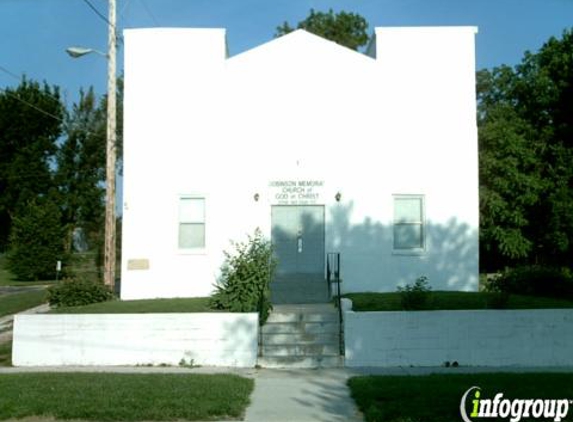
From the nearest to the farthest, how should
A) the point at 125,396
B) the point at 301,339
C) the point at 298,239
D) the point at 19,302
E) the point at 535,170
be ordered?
the point at 125,396 → the point at 301,339 → the point at 298,239 → the point at 19,302 → the point at 535,170

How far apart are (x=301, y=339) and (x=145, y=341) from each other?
10.1 feet

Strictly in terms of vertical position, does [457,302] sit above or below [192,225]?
below

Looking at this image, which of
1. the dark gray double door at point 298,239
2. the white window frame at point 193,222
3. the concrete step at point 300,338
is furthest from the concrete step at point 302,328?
the white window frame at point 193,222

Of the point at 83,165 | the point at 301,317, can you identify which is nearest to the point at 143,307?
the point at 301,317

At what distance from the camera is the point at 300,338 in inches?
569

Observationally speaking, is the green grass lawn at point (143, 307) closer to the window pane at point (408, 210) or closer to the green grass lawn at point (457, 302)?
the green grass lawn at point (457, 302)

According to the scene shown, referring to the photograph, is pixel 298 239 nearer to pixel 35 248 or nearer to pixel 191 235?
pixel 191 235

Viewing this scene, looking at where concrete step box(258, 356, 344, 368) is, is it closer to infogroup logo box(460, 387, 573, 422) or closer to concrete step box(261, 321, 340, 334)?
concrete step box(261, 321, 340, 334)

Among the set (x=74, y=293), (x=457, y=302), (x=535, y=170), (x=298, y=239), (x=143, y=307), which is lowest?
(x=143, y=307)

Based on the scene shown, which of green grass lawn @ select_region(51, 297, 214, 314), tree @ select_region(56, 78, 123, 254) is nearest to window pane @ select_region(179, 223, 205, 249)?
green grass lawn @ select_region(51, 297, 214, 314)

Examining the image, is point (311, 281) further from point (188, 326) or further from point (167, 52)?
point (167, 52)

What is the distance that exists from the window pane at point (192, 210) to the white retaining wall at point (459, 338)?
6934 millimetres

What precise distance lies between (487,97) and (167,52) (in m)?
22.3

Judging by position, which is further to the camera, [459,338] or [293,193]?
[293,193]
